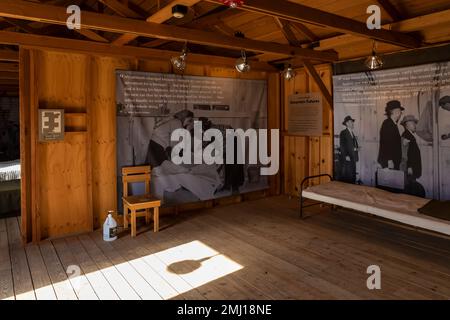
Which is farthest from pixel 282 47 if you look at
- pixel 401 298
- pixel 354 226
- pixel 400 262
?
pixel 401 298

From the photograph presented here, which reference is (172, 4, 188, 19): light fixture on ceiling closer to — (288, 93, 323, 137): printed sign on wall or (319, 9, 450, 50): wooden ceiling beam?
(319, 9, 450, 50): wooden ceiling beam

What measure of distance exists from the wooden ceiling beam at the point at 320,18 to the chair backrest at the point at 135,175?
9.61ft

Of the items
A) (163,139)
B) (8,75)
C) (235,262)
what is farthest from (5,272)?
(8,75)

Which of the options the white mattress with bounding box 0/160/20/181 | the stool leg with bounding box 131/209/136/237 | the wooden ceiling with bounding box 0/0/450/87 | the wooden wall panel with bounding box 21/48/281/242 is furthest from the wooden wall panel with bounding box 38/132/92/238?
the white mattress with bounding box 0/160/20/181

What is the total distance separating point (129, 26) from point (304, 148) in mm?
3995

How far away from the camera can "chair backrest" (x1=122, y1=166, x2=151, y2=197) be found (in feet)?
15.8

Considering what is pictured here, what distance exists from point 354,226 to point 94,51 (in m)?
4.17

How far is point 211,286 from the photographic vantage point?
3.11 meters

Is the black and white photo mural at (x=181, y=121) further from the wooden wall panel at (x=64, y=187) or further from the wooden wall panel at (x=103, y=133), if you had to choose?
the wooden wall panel at (x=64, y=187)

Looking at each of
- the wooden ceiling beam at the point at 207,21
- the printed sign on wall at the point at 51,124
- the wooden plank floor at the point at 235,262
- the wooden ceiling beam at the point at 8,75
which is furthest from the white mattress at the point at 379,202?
the wooden ceiling beam at the point at 8,75

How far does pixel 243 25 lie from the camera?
5148 millimetres

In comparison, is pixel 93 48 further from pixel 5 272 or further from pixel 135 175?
pixel 5 272

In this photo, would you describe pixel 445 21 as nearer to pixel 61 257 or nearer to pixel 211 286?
pixel 211 286

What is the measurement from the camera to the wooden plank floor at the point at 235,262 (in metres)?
3.01
